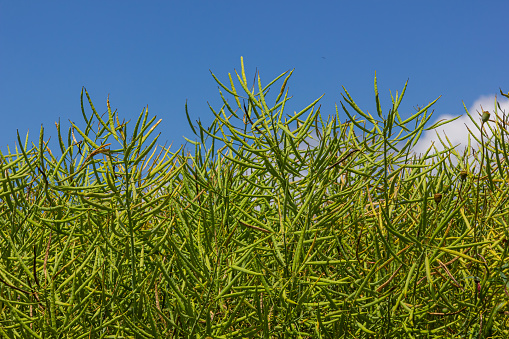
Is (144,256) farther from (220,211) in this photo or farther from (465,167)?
(465,167)

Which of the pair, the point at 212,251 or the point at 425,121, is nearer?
the point at 212,251

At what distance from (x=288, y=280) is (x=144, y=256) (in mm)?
392

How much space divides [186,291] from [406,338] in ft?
1.97

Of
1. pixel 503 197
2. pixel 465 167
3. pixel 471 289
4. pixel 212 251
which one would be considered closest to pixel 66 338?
pixel 212 251

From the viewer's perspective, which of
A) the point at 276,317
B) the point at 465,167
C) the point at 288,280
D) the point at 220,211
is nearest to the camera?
the point at 288,280

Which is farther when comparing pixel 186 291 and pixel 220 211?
pixel 220 211

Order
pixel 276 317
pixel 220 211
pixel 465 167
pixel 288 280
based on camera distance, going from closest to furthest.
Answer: pixel 288 280, pixel 276 317, pixel 220 211, pixel 465 167

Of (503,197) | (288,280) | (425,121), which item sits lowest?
(288,280)

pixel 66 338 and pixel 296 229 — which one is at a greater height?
pixel 296 229

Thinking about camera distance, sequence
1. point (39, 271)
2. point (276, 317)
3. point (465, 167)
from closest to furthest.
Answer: point (276, 317) < point (39, 271) < point (465, 167)

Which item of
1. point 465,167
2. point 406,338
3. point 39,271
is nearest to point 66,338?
point 39,271

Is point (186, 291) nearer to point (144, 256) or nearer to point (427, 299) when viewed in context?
point (144, 256)

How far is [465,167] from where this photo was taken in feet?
6.07

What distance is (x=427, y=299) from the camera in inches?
55.5
